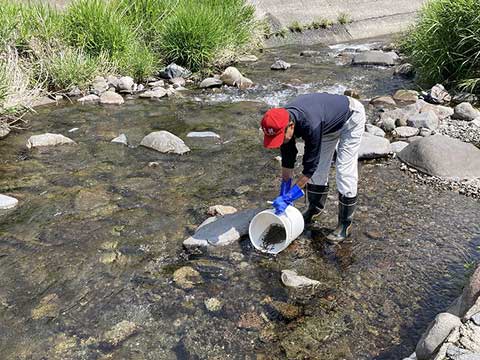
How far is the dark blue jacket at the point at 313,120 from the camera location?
3.72 metres

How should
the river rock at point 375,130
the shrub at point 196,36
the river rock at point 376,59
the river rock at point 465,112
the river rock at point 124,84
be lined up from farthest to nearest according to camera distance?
the river rock at point 376,59 < the shrub at point 196,36 < the river rock at point 124,84 < the river rock at point 465,112 < the river rock at point 375,130

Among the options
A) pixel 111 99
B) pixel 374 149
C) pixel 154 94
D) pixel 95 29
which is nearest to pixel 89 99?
pixel 111 99

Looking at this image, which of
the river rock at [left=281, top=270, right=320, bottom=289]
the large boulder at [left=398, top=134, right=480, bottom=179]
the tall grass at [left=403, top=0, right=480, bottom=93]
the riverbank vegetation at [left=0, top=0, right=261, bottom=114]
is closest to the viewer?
the river rock at [left=281, top=270, right=320, bottom=289]

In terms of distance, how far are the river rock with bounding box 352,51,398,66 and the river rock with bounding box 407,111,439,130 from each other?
4.76 meters

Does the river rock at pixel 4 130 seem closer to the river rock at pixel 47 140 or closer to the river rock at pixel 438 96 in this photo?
the river rock at pixel 47 140

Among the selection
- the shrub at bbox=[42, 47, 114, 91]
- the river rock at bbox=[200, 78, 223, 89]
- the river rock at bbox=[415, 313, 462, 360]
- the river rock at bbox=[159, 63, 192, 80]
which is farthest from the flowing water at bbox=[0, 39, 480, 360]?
the river rock at bbox=[159, 63, 192, 80]

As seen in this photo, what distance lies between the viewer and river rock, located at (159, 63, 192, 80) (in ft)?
34.9

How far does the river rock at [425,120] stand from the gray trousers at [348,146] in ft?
11.1

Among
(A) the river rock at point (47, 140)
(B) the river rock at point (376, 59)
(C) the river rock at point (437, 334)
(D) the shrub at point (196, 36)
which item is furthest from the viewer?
(B) the river rock at point (376, 59)

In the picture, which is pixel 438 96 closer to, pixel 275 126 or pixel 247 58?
pixel 247 58

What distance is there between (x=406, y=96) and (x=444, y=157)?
3.37m

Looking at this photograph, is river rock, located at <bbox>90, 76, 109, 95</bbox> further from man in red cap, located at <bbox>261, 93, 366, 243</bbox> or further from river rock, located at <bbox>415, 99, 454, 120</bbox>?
man in red cap, located at <bbox>261, 93, 366, 243</bbox>

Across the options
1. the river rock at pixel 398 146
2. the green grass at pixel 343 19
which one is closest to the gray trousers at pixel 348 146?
the river rock at pixel 398 146

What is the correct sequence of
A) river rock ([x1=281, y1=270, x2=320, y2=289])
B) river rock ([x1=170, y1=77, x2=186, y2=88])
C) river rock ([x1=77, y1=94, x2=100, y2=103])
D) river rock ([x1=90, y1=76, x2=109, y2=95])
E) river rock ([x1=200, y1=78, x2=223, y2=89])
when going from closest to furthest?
river rock ([x1=281, y1=270, x2=320, y2=289]) < river rock ([x1=77, y1=94, x2=100, y2=103]) < river rock ([x1=90, y1=76, x2=109, y2=95]) < river rock ([x1=200, y1=78, x2=223, y2=89]) < river rock ([x1=170, y1=77, x2=186, y2=88])
